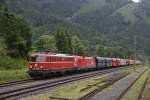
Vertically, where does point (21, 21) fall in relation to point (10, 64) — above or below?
above

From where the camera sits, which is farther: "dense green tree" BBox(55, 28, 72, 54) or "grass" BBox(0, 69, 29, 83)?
"dense green tree" BBox(55, 28, 72, 54)

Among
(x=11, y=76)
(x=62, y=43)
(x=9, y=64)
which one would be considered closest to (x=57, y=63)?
(x=11, y=76)

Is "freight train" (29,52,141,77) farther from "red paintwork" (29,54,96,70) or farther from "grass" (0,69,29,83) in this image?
"grass" (0,69,29,83)

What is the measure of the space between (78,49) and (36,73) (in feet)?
265

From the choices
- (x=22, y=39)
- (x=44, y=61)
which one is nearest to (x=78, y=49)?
(x=22, y=39)

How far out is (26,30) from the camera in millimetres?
73125

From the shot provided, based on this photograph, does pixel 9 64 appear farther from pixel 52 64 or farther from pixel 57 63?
pixel 52 64

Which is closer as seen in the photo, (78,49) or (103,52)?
(78,49)

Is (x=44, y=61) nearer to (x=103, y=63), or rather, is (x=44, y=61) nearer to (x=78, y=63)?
A: (x=78, y=63)

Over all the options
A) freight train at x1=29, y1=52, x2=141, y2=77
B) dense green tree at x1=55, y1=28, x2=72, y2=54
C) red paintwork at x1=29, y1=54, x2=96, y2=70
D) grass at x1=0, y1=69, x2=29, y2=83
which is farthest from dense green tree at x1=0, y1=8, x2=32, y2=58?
dense green tree at x1=55, y1=28, x2=72, y2=54

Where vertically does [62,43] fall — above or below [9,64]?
above

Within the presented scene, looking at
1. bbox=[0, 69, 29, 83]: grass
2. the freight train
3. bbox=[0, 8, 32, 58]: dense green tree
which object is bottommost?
bbox=[0, 69, 29, 83]: grass

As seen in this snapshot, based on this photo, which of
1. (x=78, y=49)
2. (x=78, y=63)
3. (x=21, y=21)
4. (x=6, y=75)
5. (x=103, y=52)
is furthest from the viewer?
(x=103, y=52)

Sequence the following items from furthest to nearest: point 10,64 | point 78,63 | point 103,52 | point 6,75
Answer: point 103,52 → point 78,63 → point 10,64 → point 6,75
